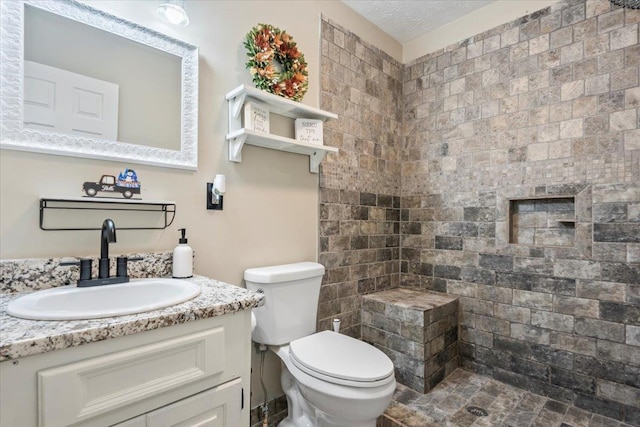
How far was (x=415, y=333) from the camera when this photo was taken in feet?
6.75

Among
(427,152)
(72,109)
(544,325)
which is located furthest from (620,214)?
(72,109)

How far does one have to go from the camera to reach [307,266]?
1.83m

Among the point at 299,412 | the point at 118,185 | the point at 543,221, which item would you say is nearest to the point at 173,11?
the point at 118,185

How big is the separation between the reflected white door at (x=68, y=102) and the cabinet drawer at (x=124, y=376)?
908 millimetres

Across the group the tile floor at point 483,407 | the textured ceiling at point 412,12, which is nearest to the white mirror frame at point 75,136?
the textured ceiling at point 412,12

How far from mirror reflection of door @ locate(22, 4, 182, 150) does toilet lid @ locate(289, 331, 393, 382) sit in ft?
3.76

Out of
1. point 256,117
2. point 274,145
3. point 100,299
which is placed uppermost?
point 256,117

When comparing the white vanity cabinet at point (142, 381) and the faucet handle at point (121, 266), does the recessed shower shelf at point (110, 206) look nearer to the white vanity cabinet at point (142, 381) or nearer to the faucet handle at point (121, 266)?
the faucet handle at point (121, 266)

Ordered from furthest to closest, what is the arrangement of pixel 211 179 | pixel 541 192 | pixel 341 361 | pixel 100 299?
pixel 541 192 → pixel 211 179 → pixel 341 361 → pixel 100 299

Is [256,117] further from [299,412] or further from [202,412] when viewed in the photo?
[299,412]

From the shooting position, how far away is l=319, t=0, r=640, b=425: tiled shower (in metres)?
1.81

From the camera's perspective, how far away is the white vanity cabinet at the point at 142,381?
71cm

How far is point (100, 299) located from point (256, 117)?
1090 millimetres

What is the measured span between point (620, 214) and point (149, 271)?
2.44 meters
